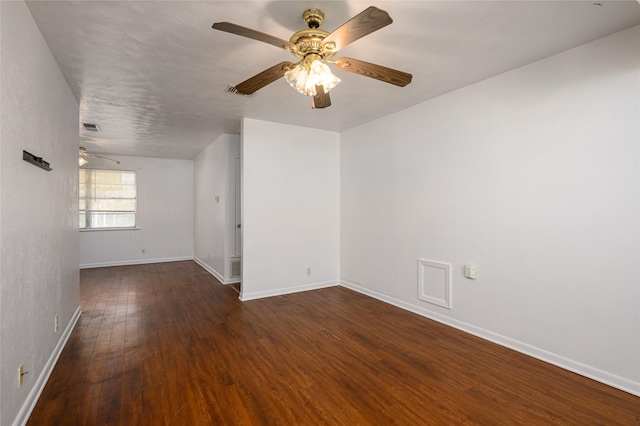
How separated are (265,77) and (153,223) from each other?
6.33 meters

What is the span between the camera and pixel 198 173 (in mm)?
7043

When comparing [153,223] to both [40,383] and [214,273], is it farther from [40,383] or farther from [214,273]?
[40,383]

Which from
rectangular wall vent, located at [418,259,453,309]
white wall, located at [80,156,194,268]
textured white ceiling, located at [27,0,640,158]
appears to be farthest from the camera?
white wall, located at [80,156,194,268]

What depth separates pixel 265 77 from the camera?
6.93 feet

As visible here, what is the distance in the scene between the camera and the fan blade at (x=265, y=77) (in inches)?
77.9

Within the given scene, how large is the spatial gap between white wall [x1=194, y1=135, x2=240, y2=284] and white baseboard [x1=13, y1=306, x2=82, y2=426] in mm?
2415

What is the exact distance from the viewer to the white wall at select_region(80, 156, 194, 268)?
6699 millimetres

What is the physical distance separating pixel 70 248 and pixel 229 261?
2339 millimetres

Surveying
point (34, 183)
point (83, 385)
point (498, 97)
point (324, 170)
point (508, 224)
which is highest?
point (498, 97)

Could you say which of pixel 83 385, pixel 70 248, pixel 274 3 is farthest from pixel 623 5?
pixel 70 248

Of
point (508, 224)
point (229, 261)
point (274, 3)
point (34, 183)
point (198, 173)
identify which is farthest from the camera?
point (198, 173)

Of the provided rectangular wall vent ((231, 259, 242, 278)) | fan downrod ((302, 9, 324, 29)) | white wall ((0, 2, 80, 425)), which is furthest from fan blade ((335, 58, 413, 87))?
rectangular wall vent ((231, 259, 242, 278))

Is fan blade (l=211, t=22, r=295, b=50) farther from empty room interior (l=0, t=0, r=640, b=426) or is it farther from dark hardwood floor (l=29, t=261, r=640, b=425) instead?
dark hardwood floor (l=29, t=261, r=640, b=425)

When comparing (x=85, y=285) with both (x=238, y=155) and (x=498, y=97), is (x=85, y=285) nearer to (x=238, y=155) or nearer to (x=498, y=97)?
(x=238, y=155)
